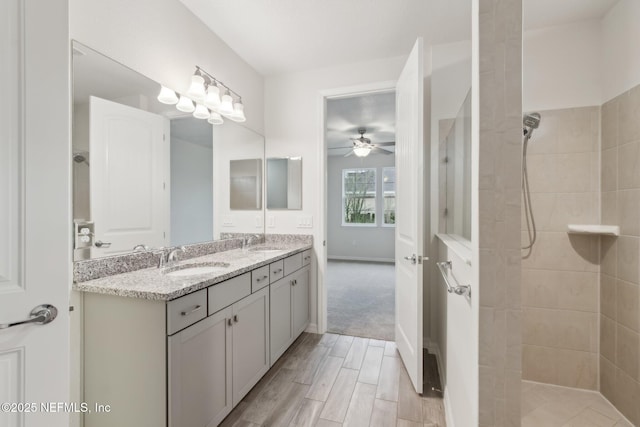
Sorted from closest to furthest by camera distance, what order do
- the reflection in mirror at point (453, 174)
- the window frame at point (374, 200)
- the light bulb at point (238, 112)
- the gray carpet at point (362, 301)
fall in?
the reflection in mirror at point (453, 174) → the light bulb at point (238, 112) → the gray carpet at point (362, 301) → the window frame at point (374, 200)

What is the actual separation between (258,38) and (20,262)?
2.20 metres

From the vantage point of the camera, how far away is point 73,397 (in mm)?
1310

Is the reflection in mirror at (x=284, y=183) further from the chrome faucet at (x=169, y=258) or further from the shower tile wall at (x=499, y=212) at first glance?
the shower tile wall at (x=499, y=212)

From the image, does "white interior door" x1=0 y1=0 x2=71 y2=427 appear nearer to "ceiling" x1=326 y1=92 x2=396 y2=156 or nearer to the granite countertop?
the granite countertop

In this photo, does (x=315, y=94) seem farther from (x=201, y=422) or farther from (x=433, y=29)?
(x=201, y=422)

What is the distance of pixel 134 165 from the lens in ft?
5.33

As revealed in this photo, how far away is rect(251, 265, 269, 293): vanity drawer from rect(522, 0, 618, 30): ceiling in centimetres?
245

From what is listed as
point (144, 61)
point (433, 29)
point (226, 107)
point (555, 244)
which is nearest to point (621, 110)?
point (555, 244)

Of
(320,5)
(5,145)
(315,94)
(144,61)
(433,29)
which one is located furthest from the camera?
(315,94)

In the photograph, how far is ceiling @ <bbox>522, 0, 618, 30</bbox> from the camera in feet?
6.10

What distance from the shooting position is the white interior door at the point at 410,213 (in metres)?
1.84

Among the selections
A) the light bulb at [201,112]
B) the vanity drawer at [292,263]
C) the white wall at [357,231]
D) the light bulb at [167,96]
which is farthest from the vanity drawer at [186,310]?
the white wall at [357,231]

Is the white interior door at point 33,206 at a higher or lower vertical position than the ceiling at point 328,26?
lower

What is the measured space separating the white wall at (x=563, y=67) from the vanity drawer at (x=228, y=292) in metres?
2.32
